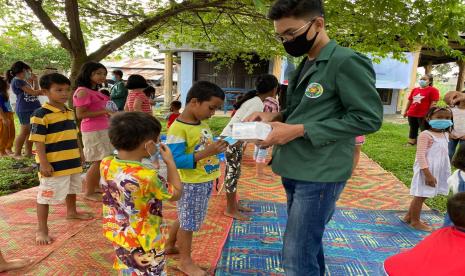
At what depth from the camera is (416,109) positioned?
8.02 m

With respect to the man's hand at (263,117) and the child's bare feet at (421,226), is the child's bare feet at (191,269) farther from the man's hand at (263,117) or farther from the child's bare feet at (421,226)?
the child's bare feet at (421,226)

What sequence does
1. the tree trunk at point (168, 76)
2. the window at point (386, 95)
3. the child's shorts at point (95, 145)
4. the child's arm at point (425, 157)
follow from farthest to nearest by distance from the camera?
the tree trunk at point (168, 76) → the window at point (386, 95) → the child's shorts at point (95, 145) → the child's arm at point (425, 157)

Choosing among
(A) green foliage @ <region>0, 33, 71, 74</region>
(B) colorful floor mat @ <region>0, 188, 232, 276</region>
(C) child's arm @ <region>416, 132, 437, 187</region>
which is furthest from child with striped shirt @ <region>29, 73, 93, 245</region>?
(A) green foliage @ <region>0, 33, 71, 74</region>

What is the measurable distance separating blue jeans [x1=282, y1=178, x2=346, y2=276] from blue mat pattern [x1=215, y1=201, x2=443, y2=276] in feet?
3.43

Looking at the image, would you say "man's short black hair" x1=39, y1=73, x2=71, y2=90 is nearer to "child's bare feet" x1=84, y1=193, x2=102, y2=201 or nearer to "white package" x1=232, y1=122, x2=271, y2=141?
"child's bare feet" x1=84, y1=193, x2=102, y2=201

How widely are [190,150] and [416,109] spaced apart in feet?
24.4

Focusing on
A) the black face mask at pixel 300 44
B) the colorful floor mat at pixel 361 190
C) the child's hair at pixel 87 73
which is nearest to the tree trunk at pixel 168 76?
the colorful floor mat at pixel 361 190

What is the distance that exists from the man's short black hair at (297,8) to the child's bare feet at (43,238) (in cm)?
270

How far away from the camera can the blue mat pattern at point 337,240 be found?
2730 mm

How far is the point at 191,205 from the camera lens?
2.38 metres

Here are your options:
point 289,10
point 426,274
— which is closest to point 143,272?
point 426,274

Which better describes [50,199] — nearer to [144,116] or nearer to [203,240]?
[203,240]

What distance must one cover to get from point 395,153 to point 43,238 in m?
7.02

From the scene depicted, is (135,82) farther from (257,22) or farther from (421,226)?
(421,226)
